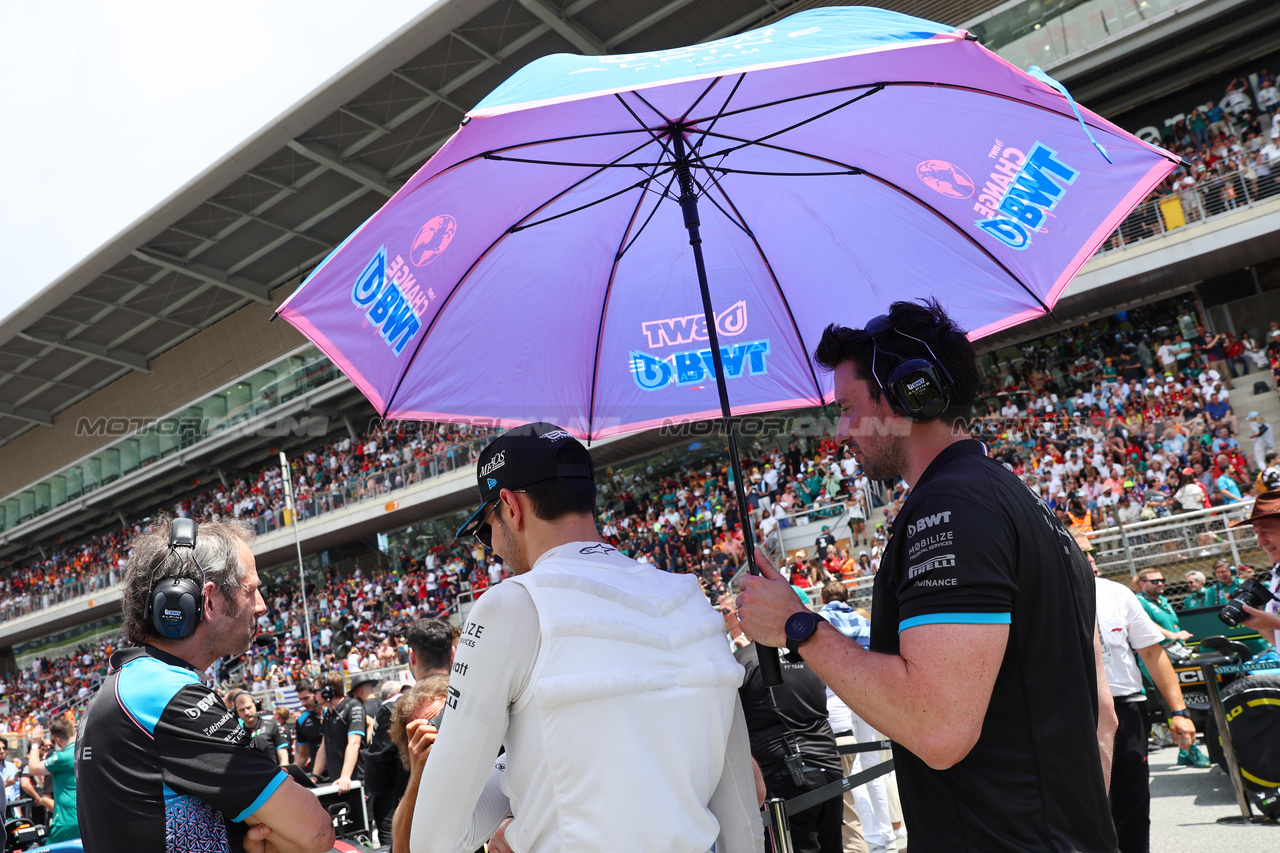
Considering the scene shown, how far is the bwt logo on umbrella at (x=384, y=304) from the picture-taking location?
2.98m

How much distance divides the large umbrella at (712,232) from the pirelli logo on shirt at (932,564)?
3.25ft

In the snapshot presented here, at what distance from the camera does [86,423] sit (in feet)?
132

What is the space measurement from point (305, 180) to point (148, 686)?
2794cm

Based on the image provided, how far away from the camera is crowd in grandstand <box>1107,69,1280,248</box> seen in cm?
1625

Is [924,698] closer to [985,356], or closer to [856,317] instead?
[856,317]

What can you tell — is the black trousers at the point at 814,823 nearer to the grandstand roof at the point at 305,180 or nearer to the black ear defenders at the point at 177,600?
the black ear defenders at the point at 177,600

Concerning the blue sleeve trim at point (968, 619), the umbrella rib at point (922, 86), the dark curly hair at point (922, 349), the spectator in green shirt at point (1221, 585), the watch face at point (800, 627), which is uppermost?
the umbrella rib at point (922, 86)

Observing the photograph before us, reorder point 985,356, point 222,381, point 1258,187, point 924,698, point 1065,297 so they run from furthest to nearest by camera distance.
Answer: point 222,381 < point 985,356 < point 1065,297 < point 1258,187 < point 924,698

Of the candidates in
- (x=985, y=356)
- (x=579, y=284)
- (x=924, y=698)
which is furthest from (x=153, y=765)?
(x=985, y=356)

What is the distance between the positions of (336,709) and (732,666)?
6.59m

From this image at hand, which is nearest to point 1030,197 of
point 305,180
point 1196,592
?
point 1196,592

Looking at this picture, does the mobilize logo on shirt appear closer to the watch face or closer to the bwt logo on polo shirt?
the watch face

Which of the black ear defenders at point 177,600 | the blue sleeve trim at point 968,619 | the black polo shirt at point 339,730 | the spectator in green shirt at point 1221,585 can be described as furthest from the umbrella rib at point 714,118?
the spectator in green shirt at point 1221,585

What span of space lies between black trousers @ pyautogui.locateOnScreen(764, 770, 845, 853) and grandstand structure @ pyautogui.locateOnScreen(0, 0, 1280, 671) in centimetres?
1591
